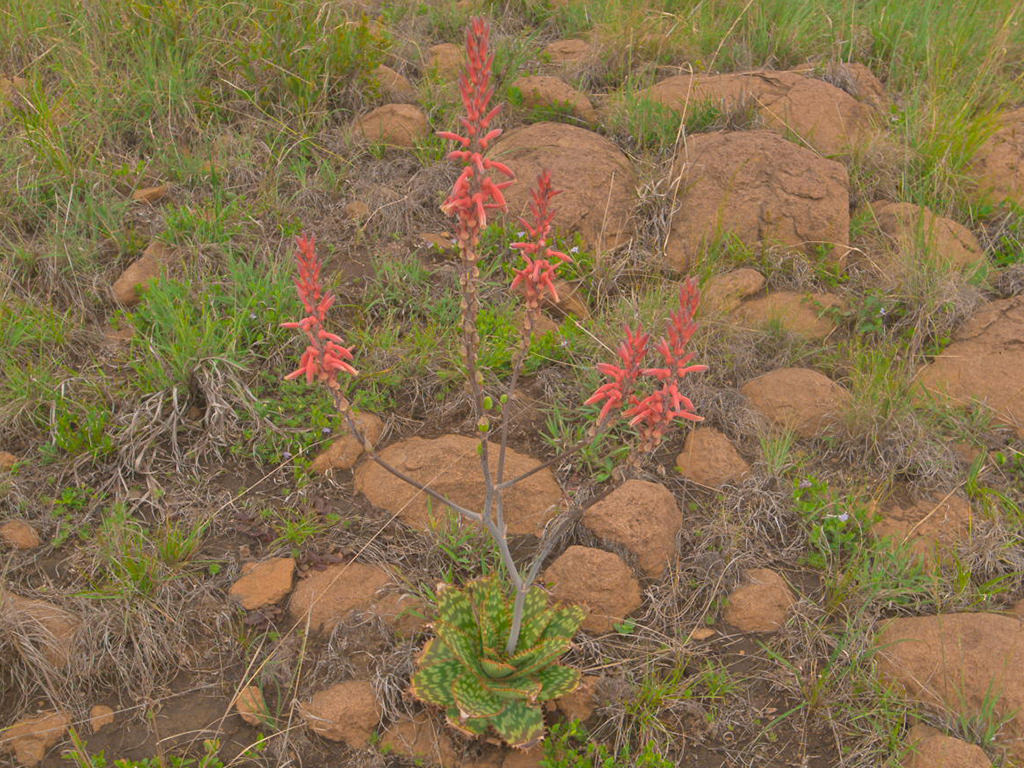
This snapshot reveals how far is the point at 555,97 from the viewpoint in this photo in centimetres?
498

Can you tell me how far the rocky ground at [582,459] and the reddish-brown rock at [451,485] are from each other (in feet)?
0.05

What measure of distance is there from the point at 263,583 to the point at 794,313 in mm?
2731

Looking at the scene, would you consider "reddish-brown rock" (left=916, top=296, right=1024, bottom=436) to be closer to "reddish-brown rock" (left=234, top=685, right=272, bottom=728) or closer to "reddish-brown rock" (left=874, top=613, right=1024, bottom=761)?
"reddish-brown rock" (left=874, top=613, right=1024, bottom=761)

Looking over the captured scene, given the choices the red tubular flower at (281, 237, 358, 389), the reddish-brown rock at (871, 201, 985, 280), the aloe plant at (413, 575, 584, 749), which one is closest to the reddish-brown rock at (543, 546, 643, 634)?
the aloe plant at (413, 575, 584, 749)

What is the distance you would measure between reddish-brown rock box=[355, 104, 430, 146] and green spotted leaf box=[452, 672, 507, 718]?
3.20 meters

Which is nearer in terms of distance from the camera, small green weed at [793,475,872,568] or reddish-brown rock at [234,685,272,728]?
reddish-brown rock at [234,685,272,728]

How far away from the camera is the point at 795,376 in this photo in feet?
12.2

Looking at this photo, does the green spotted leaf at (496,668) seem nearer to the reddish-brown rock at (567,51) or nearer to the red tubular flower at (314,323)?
the red tubular flower at (314,323)

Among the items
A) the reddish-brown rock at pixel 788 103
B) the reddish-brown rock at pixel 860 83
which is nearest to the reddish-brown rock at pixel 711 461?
the reddish-brown rock at pixel 788 103

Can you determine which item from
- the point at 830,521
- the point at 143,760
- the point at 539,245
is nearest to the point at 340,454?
the point at 143,760

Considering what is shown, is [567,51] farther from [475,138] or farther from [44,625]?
[44,625]

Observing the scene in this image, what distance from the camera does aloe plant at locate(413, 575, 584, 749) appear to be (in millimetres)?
2568

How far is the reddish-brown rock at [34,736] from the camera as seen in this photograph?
2.62 m

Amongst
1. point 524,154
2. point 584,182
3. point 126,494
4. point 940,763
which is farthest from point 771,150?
point 126,494
